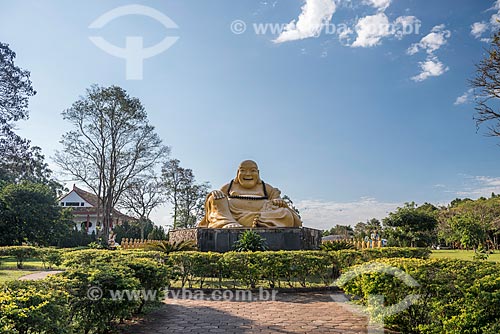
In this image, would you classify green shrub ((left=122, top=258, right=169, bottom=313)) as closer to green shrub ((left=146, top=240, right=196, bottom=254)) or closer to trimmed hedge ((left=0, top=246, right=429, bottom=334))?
trimmed hedge ((left=0, top=246, right=429, bottom=334))

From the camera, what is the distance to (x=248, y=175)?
14.4m

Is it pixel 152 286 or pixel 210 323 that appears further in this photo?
pixel 152 286

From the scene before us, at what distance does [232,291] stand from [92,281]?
4235 millimetres

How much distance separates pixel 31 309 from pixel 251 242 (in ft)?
24.9

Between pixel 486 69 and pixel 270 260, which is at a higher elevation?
pixel 486 69

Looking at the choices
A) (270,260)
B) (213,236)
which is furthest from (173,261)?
(213,236)

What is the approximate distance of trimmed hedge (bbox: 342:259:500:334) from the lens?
355cm

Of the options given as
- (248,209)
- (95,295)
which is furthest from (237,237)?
(95,295)

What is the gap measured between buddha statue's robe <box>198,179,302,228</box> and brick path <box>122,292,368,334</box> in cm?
506

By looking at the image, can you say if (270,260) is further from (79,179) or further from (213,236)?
(79,179)

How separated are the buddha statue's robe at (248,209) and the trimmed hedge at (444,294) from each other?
6976 mm

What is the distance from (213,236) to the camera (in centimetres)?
1167

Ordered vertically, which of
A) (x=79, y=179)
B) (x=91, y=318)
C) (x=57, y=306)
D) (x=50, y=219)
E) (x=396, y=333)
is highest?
(x=79, y=179)

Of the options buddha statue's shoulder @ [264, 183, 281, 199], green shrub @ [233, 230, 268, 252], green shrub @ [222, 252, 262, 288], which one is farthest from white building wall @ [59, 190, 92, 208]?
green shrub @ [222, 252, 262, 288]
